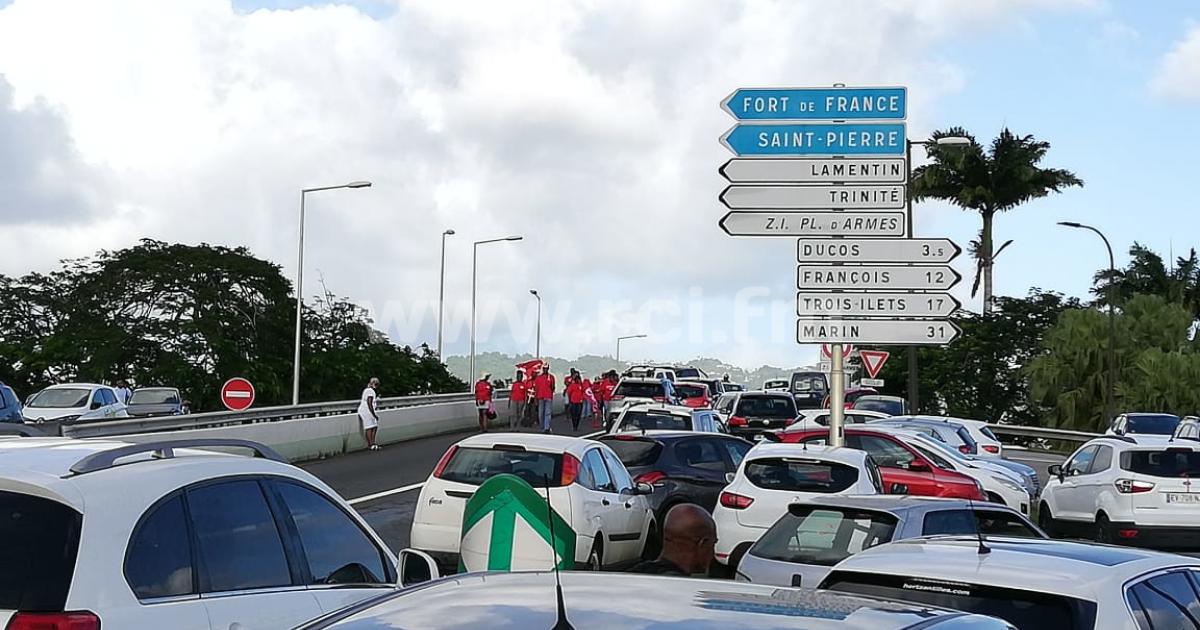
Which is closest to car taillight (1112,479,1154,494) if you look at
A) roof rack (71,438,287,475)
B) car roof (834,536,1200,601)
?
car roof (834,536,1200,601)

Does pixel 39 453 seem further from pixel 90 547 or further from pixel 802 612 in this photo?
pixel 802 612

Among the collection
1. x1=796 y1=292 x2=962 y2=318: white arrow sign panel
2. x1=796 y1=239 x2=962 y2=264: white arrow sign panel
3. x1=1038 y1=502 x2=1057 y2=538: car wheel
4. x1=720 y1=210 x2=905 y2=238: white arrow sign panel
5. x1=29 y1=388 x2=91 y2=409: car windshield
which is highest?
x1=720 y1=210 x2=905 y2=238: white arrow sign panel

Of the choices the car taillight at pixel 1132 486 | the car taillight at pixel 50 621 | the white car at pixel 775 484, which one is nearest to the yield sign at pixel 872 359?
the car taillight at pixel 1132 486

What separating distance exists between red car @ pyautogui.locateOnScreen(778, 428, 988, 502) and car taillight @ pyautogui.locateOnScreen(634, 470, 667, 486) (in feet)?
8.61

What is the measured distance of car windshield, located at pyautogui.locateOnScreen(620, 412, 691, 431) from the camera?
24.3 m

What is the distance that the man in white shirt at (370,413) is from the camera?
32.5 meters

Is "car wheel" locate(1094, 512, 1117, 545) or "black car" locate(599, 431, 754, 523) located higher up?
"black car" locate(599, 431, 754, 523)

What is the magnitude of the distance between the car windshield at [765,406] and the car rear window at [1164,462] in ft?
50.1

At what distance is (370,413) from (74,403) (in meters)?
8.53

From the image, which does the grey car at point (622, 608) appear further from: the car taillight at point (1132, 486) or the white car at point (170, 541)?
the car taillight at point (1132, 486)

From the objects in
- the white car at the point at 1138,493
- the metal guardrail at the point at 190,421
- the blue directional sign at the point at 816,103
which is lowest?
the white car at the point at 1138,493

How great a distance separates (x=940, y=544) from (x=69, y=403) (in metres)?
33.2

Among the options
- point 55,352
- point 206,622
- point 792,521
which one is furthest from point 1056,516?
point 55,352

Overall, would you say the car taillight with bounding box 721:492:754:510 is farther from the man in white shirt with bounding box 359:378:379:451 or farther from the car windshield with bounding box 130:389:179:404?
the car windshield with bounding box 130:389:179:404
